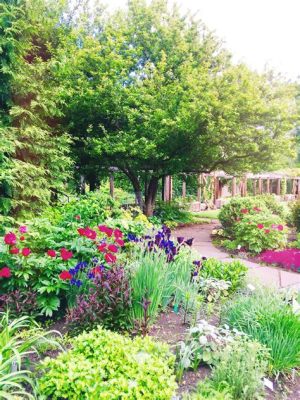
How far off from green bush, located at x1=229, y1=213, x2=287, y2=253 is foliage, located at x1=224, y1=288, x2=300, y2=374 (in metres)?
3.25

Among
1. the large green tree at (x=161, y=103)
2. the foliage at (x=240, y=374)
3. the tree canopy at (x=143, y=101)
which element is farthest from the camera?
the large green tree at (x=161, y=103)

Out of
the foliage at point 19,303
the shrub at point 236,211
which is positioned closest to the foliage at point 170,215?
the shrub at point 236,211

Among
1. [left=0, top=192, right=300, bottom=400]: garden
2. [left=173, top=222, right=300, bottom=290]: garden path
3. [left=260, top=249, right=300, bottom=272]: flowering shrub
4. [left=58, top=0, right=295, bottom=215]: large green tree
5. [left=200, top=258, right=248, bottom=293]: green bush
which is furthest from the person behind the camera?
Answer: [left=58, top=0, right=295, bottom=215]: large green tree

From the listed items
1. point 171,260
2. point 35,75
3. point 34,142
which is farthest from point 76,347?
point 35,75

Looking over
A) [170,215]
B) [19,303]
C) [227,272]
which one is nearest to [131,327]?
[19,303]

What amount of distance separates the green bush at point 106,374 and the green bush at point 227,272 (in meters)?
1.84

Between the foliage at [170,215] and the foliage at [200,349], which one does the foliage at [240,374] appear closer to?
the foliage at [200,349]

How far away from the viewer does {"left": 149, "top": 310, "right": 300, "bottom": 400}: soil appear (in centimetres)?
217

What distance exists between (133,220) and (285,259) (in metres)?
2.50

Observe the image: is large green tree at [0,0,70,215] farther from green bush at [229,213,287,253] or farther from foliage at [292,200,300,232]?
foliage at [292,200,300,232]

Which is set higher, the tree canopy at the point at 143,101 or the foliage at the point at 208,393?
the tree canopy at the point at 143,101

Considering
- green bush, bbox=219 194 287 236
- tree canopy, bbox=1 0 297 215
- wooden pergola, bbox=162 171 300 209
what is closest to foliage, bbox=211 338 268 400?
tree canopy, bbox=1 0 297 215

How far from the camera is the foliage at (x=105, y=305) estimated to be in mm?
2502

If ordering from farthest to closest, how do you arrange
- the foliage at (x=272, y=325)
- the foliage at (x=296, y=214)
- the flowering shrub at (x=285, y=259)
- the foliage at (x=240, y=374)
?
the foliage at (x=296, y=214), the flowering shrub at (x=285, y=259), the foliage at (x=272, y=325), the foliage at (x=240, y=374)
